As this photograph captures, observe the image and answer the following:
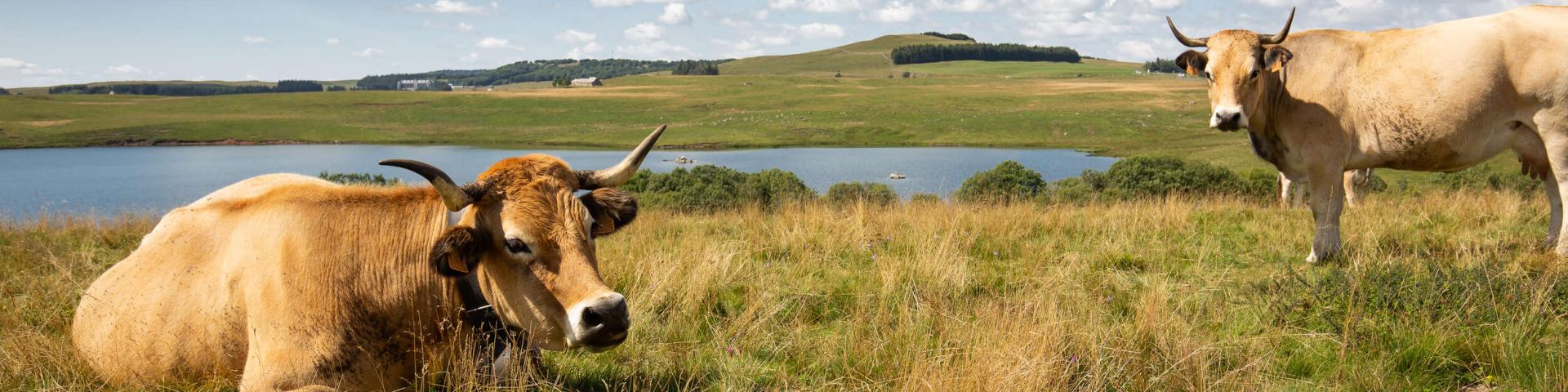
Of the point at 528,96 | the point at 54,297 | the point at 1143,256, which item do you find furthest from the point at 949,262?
the point at 528,96

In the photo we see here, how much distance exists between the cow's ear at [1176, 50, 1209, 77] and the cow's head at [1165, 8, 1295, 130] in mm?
167

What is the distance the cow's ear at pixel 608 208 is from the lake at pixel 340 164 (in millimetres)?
31858

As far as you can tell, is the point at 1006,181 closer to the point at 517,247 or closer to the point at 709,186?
the point at 709,186

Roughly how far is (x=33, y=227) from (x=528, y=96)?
12639 cm

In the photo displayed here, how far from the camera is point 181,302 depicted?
14.9ft

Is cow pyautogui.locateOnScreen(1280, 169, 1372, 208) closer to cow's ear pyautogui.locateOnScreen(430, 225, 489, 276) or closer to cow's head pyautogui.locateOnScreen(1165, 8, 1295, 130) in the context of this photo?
cow's head pyautogui.locateOnScreen(1165, 8, 1295, 130)

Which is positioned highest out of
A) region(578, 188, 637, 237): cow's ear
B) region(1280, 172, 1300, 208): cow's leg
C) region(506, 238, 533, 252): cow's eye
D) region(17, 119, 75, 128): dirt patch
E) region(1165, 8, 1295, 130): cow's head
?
region(1165, 8, 1295, 130): cow's head

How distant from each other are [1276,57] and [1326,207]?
4.59ft

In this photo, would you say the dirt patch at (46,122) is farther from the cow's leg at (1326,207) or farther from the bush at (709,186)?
the cow's leg at (1326,207)

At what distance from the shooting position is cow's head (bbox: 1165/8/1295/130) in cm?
829

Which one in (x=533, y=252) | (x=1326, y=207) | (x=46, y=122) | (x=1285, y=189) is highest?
(x=533, y=252)

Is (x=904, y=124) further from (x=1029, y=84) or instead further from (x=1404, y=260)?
(x=1404, y=260)

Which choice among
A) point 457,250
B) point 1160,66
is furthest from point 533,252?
point 1160,66

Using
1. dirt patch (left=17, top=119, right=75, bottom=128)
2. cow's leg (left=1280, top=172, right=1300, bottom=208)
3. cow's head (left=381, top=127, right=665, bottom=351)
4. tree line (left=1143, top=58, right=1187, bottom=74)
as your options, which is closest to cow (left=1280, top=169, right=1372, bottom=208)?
cow's leg (left=1280, top=172, right=1300, bottom=208)
